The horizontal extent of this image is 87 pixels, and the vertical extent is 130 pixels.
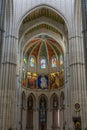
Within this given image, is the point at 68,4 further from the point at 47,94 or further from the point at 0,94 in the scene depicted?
the point at 47,94

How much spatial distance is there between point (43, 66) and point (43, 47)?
3.18 meters

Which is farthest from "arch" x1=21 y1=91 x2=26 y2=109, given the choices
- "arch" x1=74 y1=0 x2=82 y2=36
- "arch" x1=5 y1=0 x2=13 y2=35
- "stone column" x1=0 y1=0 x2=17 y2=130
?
"arch" x1=74 y1=0 x2=82 y2=36

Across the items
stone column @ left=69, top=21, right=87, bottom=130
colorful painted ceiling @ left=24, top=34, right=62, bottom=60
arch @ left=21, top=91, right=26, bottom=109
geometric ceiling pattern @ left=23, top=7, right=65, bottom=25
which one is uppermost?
geometric ceiling pattern @ left=23, top=7, right=65, bottom=25

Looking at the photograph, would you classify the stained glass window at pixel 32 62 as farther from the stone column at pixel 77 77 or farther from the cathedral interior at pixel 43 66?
the stone column at pixel 77 77

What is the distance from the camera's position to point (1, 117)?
2189cm

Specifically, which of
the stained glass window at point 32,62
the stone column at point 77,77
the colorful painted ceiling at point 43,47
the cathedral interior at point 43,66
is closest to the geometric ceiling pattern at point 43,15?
the cathedral interior at point 43,66

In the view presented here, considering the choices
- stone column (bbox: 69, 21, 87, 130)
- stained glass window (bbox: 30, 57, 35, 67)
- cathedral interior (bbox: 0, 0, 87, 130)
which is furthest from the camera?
stained glass window (bbox: 30, 57, 35, 67)

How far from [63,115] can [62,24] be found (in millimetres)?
13522

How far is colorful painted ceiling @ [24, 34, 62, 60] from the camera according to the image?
3731 centimetres

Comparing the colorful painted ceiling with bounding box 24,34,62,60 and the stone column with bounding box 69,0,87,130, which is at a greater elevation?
the colorful painted ceiling with bounding box 24,34,62,60

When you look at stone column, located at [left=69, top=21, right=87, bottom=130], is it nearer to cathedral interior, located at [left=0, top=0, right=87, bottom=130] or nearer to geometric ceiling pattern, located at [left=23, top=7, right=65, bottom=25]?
cathedral interior, located at [left=0, top=0, right=87, bottom=130]

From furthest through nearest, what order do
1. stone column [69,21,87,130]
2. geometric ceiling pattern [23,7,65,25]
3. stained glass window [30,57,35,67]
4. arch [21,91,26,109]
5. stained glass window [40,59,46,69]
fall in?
stained glass window [40,59,46,69] < stained glass window [30,57,35,67] < arch [21,91,26,109] < geometric ceiling pattern [23,7,65,25] < stone column [69,21,87,130]

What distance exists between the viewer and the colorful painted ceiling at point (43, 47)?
3731cm

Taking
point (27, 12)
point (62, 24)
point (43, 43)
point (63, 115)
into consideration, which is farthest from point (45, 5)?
point (63, 115)
